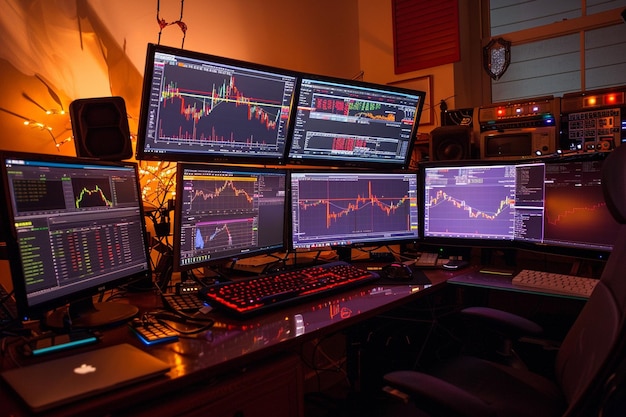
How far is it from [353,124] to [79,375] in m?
1.50

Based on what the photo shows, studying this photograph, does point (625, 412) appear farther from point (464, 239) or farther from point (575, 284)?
point (464, 239)

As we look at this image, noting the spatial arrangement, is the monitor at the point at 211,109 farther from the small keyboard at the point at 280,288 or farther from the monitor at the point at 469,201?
the monitor at the point at 469,201

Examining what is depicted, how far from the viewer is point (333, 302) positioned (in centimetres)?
142

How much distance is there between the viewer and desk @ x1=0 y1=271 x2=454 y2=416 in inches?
33.1

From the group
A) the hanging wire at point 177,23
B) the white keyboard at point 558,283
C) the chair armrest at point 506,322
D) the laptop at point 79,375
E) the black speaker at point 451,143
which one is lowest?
the chair armrest at point 506,322

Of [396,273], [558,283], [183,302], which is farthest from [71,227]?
[558,283]


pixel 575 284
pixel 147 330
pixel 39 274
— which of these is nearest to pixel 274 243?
pixel 147 330

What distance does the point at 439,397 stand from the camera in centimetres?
98

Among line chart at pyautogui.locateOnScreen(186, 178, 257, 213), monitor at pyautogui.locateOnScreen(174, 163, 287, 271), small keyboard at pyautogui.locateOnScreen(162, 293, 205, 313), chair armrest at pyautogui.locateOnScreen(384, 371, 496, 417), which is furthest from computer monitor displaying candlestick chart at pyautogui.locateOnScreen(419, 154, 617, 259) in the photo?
small keyboard at pyautogui.locateOnScreen(162, 293, 205, 313)

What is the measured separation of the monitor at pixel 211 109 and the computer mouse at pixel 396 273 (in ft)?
2.02

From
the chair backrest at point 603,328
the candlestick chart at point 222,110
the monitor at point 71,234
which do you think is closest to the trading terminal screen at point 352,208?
the candlestick chart at point 222,110

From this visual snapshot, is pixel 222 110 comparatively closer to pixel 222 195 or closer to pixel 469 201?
pixel 222 195

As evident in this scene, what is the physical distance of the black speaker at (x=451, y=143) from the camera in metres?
2.50

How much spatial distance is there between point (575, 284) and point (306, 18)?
6.71 feet
